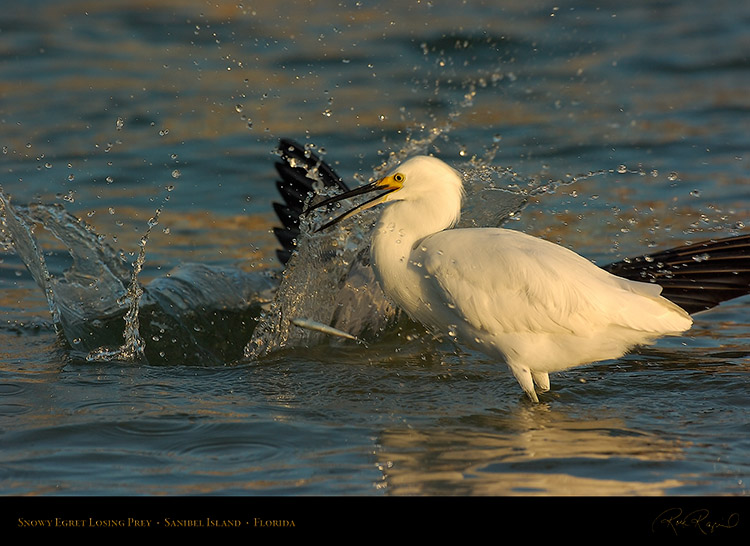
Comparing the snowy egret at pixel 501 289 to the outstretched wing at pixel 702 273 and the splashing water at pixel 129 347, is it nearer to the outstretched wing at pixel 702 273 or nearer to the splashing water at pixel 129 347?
the outstretched wing at pixel 702 273

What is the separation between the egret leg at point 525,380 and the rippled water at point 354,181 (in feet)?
0.36

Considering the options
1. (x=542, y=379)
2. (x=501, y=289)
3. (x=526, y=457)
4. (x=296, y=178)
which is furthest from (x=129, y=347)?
(x=526, y=457)

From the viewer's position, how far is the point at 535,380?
18.1 feet

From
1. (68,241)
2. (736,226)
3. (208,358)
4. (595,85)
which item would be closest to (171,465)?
(208,358)

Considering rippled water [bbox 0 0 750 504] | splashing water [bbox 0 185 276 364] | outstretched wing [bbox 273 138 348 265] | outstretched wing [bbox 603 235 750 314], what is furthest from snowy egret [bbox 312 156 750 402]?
outstretched wing [bbox 273 138 348 265]

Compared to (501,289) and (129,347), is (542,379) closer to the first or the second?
(501,289)

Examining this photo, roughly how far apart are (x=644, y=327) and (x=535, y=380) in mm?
670

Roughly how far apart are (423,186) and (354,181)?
438 centimetres

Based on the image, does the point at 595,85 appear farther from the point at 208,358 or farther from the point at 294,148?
the point at 208,358

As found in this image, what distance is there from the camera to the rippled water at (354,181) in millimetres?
4441

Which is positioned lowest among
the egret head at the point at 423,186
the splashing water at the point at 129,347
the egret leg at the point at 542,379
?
the egret leg at the point at 542,379

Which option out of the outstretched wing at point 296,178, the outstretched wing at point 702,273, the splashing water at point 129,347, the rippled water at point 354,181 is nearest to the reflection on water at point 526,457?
the rippled water at point 354,181

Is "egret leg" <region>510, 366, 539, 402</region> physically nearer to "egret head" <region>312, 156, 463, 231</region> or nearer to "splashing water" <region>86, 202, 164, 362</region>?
"egret head" <region>312, 156, 463, 231</region>

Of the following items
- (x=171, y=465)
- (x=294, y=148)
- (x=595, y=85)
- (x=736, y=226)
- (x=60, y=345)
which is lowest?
(x=171, y=465)
